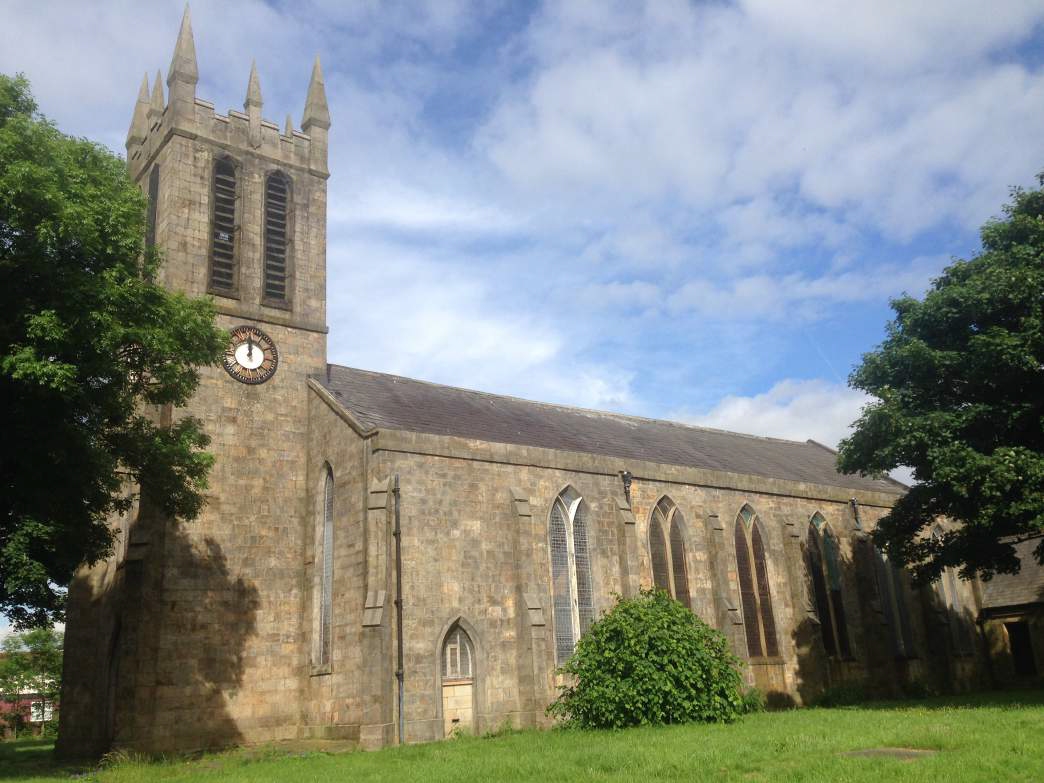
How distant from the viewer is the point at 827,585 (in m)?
35.3

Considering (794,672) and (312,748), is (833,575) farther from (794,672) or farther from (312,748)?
(312,748)

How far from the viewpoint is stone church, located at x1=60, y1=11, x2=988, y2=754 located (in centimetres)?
2359

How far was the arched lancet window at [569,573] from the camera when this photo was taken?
26.9m

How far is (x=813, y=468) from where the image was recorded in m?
42.2

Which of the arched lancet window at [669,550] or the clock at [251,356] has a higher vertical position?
the clock at [251,356]

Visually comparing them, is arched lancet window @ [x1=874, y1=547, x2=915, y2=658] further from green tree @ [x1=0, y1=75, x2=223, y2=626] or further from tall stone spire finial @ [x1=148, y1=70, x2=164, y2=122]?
tall stone spire finial @ [x1=148, y1=70, x2=164, y2=122]

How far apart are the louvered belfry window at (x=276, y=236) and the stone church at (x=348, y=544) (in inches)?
2.8

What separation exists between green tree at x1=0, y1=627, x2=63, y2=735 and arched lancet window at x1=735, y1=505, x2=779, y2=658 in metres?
45.5

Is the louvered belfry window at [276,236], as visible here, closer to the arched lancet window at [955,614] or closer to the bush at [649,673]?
the bush at [649,673]

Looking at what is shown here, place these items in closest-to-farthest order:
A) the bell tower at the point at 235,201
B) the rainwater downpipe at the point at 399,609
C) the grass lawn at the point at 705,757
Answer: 1. the grass lawn at the point at 705,757
2. the rainwater downpipe at the point at 399,609
3. the bell tower at the point at 235,201

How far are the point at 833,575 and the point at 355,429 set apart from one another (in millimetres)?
20652

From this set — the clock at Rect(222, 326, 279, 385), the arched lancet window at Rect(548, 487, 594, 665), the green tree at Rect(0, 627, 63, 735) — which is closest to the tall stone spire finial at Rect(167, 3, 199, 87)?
the clock at Rect(222, 326, 279, 385)

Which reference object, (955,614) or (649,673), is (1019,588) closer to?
(955,614)

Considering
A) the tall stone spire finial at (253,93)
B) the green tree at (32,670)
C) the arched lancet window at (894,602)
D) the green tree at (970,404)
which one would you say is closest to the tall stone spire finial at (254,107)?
the tall stone spire finial at (253,93)
